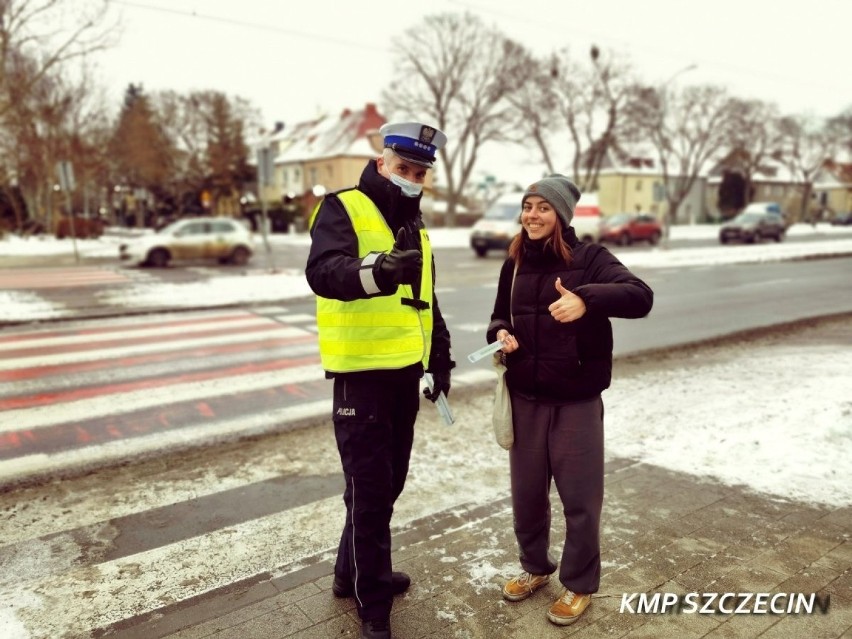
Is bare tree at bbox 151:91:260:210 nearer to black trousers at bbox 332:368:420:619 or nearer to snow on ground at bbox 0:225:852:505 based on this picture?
snow on ground at bbox 0:225:852:505

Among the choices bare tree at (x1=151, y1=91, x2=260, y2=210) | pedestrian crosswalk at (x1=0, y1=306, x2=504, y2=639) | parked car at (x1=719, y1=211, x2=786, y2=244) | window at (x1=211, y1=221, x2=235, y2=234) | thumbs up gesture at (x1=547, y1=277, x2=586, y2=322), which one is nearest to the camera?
thumbs up gesture at (x1=547, y1=277, x2=586, y2=322)

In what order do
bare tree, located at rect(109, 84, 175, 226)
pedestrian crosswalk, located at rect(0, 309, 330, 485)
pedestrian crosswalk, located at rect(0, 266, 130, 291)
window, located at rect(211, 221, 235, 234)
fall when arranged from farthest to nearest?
bare tree, located at rect(109, 84, 175, 226) → window, located at rect(211, 221, 235, 234) → pedestrian crosswalk, located at rect(0, 266, 130, 291) → pedestrian crosswalk, located at rect(0, 309, 330, 485)

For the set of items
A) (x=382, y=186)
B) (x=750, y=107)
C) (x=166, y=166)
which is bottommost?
(x=382, y=186)

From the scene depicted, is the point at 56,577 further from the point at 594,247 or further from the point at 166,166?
the point at 166,166

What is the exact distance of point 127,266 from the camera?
20.6m

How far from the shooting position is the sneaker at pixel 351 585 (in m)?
3.03

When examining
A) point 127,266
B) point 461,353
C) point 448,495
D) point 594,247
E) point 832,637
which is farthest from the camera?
point 127,266

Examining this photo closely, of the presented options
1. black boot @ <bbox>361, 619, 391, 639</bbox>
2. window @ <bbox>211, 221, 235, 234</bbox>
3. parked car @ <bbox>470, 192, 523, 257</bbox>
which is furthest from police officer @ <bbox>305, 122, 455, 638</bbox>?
parked car @ <bbox>470, 192, 523, 257</bbox>

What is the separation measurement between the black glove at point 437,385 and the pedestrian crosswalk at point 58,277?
14.7 m

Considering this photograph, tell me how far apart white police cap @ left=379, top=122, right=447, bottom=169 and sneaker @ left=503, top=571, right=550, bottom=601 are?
1891mm

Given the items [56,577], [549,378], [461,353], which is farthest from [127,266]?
[549,378]

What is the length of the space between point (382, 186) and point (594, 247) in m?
0.94

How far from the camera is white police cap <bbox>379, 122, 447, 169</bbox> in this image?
269cm

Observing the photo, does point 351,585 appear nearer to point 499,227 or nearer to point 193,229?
point 193,229
